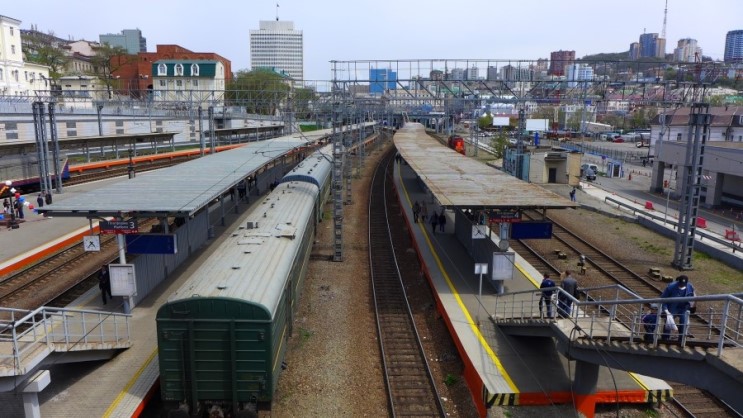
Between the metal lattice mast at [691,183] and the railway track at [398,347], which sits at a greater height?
the metal lattice mast at [691,183]

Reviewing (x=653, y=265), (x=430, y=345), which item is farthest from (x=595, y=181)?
(x=430, y=345)

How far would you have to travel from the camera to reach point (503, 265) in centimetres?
Result: 1595

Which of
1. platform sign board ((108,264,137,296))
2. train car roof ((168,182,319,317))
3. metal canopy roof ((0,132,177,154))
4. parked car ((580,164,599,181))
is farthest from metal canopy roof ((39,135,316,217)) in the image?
parked car ((580,164,599,181))

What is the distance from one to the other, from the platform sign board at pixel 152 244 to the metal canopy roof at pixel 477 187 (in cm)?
766

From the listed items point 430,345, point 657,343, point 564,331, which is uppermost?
point 657,343

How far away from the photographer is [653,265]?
21.3 meters

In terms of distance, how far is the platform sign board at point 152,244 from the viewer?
13637mm

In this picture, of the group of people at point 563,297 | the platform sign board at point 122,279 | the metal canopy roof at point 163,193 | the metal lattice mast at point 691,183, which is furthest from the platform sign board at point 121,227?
the metal lattice mast at point 691,183

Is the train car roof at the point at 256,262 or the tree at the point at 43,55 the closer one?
the train car roof at the point at 256,262

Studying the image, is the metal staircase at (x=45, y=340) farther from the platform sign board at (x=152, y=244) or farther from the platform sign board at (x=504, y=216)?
the platform sign board at (x=504, y=216)

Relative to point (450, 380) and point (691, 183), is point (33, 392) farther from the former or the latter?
point (691, 183)

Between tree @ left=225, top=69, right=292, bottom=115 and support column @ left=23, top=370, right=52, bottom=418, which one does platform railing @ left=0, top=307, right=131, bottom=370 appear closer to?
support column @ left=23, top=370, right=52, bottom=418

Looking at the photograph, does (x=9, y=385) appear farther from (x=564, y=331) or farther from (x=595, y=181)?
(x=595, y=181)

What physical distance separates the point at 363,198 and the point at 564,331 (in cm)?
2662
